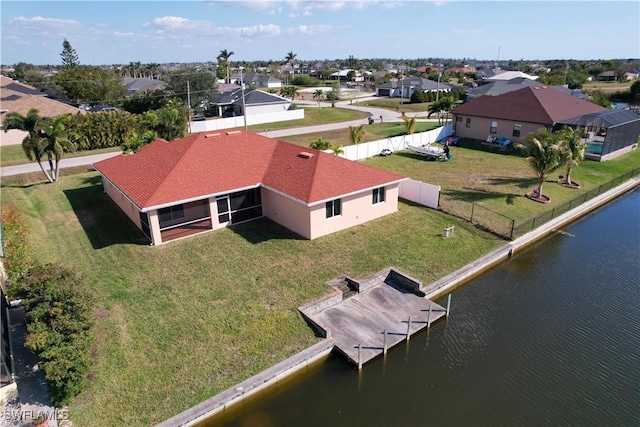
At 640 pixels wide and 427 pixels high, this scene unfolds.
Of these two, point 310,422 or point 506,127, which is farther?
point 506,127

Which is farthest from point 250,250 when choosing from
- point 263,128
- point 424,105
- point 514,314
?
point 424,105

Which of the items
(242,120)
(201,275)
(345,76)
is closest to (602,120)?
(201,275)

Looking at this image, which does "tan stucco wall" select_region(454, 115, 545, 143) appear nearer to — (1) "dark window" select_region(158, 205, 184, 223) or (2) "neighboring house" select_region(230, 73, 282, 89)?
(1) "dark window" select_region(158, 205, 184, 223)

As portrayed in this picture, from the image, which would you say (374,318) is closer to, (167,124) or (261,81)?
(167,124)

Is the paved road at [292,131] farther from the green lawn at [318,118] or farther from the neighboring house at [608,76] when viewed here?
the neighboring house at [608,76]

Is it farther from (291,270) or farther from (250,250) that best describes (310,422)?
(250,250)

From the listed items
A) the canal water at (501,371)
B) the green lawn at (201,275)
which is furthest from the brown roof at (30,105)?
the canal water at (501,371)

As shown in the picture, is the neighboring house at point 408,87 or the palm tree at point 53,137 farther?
the neighboring house at point 408,87
